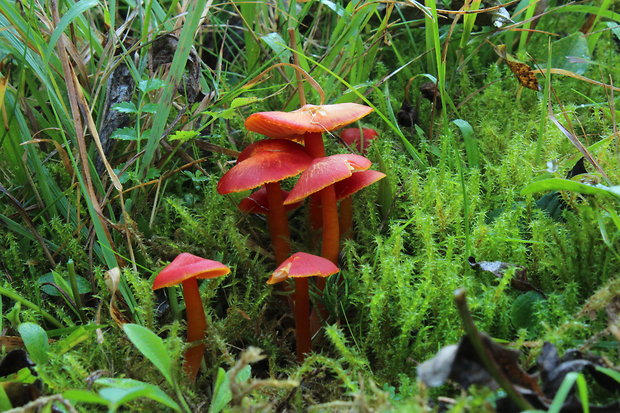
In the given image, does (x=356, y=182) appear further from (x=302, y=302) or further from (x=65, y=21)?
(x=65, y=21)

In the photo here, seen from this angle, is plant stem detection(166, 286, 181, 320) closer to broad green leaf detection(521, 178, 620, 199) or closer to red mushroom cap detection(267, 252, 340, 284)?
red mushroom cap detection(267, 252, 340, 284)

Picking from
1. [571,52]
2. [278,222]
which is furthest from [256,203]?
[571,52]

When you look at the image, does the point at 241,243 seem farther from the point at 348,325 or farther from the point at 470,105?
the point at 470,105

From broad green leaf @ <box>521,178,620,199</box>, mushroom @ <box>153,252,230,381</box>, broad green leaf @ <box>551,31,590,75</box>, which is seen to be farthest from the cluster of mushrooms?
broad green leaf @ <box>551,31,590,75</box>

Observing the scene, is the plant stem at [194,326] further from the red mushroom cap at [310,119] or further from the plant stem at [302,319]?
the red mushroom cap at [310,119]

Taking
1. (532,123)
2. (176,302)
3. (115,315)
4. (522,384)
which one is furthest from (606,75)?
(115,315)

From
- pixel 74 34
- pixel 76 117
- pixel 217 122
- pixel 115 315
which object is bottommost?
pixel 115 315
